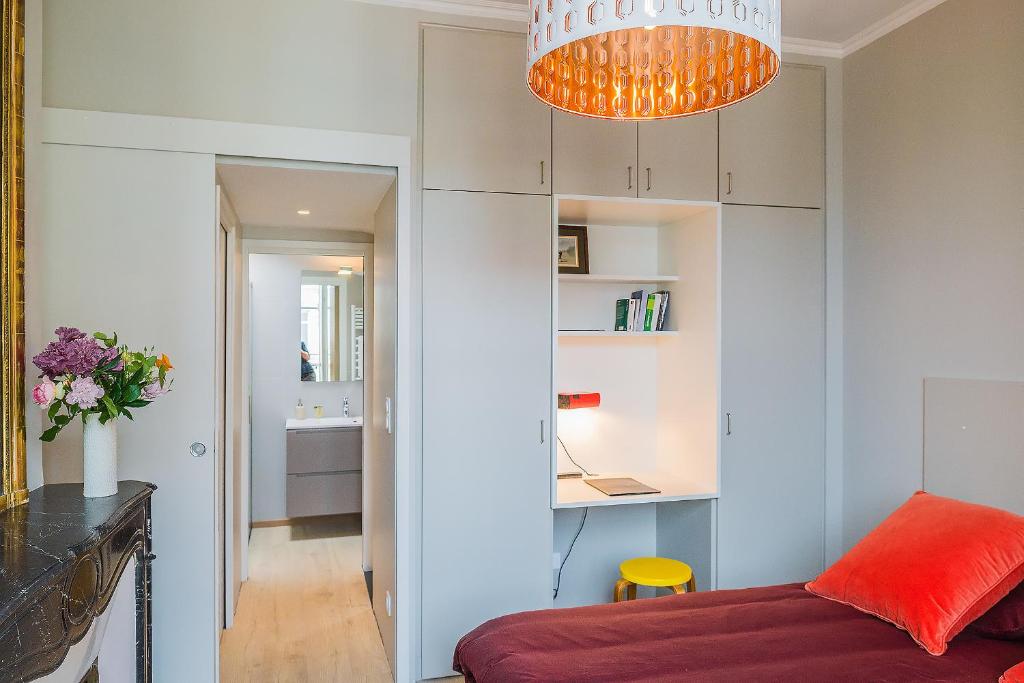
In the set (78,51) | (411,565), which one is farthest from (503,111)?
(411,565)

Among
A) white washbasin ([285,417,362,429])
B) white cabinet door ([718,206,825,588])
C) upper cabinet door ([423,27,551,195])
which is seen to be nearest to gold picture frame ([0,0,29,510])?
upper cabinet door ([423,27,551,195])

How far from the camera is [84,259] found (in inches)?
101

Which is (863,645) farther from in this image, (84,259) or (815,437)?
(84,259)

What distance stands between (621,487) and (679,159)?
1488 mm

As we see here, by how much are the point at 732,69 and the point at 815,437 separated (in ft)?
7.08

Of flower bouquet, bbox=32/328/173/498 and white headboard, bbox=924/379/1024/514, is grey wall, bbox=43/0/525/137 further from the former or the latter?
white headboard, bbox=924/379/1024/514

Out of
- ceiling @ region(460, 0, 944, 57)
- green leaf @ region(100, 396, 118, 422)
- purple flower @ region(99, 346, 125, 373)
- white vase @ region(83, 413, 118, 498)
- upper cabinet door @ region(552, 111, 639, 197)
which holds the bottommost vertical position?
white vase @ region(83, 413, 118, 498)

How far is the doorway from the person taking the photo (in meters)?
3.16

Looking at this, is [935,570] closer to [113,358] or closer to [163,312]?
[113,358]

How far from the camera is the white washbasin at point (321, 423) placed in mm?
5074

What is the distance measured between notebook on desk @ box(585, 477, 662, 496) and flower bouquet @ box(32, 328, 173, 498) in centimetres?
184

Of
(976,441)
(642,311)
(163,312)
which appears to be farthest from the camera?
(642,311)

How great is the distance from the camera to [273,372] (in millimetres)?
5348

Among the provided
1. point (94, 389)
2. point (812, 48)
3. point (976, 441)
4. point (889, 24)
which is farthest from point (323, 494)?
point (889, 24)
